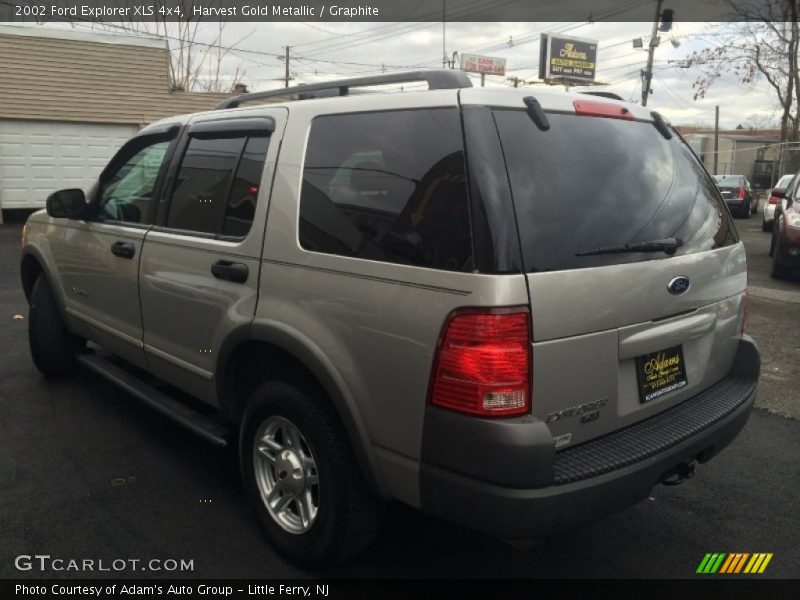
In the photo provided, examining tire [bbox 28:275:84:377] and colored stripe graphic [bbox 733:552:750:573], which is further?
tire [bbox 28:275:84:377]

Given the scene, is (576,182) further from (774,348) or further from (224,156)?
(774,348)

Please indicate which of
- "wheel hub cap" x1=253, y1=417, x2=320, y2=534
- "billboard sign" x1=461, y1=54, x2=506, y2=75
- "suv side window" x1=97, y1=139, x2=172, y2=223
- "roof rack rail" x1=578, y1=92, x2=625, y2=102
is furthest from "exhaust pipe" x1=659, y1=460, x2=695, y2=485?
"billboard sign" x1=461, y1=54, x2=506, y2=75

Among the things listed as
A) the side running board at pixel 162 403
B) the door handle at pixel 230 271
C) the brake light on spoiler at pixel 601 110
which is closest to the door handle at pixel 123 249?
the side running board at pixel 162 403

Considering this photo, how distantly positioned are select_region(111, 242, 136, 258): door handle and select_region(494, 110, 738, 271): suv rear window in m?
2.41

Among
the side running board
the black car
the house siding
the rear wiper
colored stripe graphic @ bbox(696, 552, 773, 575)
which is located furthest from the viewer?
the black car

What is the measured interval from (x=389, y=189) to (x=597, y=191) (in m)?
0.77

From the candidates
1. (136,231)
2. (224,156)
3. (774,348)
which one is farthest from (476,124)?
(774,348)

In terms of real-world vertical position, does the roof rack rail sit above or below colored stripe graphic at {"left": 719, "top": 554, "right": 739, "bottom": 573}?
above

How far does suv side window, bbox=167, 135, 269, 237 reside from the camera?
3.03 meters

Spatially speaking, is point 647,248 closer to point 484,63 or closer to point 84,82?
point 84,82

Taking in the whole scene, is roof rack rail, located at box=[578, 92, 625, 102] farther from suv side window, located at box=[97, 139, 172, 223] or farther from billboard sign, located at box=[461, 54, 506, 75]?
billboard sign, located at box=[461, 54, 506, 75]

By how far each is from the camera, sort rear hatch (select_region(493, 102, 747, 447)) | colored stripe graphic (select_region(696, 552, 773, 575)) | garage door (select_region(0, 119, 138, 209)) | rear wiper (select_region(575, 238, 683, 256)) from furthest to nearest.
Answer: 1. garage door (select_region(0, 119, 138, 209))
2. colored stripe graphic (select_region(696, 552, 773, 575))
3. rear wiper (select_region(575, 238, 683, 256))
4. rear hatch (select_region(493, 102, 747, 447))

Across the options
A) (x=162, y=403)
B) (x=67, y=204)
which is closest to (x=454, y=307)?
(x=162, y=403)

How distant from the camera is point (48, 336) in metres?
4.92
